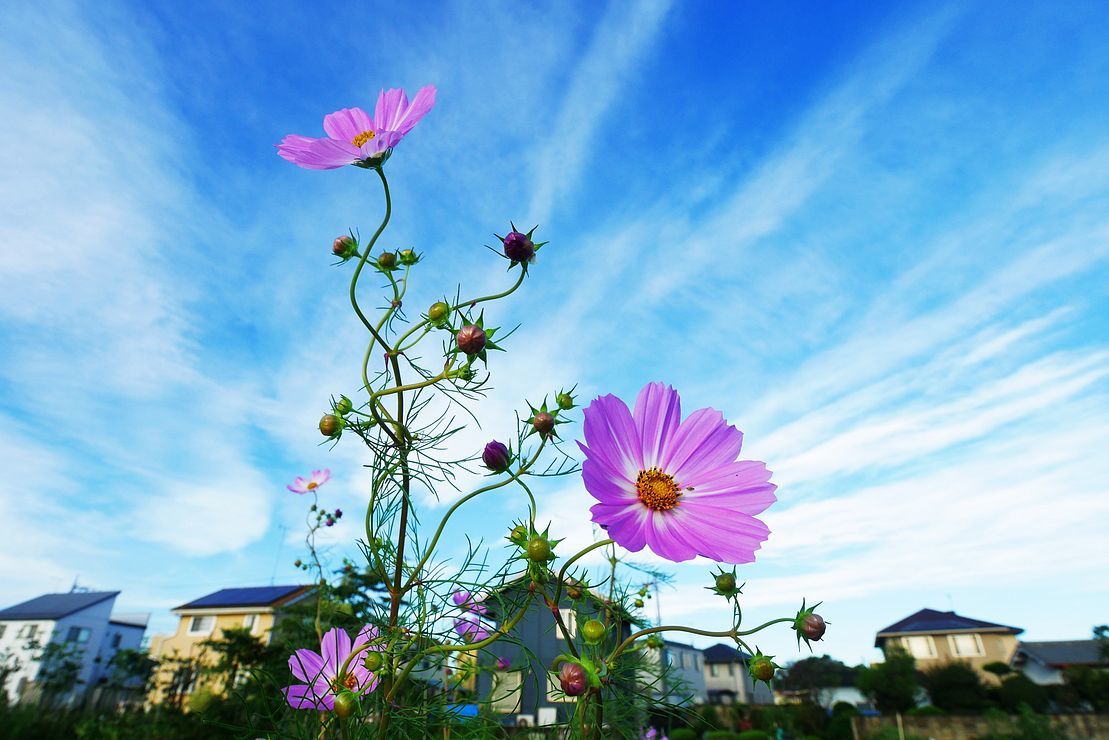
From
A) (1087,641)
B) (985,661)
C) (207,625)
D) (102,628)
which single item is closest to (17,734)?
(207,625)

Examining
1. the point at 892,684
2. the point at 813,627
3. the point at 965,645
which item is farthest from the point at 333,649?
the point at 965,645

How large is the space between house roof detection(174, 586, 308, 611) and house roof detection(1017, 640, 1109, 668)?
30.0 m

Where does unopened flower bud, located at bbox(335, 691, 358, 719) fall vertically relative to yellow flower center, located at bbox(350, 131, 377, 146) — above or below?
below

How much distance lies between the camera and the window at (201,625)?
22.8m

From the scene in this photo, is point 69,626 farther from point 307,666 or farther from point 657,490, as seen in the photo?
point 657,490

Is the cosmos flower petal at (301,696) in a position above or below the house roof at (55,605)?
below

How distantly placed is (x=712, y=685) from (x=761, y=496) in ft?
139

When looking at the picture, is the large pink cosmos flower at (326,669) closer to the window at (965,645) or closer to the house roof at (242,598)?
the house roof at (242,598)

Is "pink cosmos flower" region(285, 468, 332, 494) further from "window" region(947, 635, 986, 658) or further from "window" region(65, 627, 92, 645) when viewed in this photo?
"window" region(947, 635, 986, 658)

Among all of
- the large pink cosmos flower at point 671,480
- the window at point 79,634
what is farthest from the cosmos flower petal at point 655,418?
the window at point 79,634

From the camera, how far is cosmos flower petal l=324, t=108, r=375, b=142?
0.79 m

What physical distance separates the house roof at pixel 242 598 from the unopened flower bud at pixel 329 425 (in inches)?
939

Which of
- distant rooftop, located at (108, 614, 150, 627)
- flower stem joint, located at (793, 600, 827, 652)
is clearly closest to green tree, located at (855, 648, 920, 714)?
flower stem joint, located at (793, 600, 827, 652)

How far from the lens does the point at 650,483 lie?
2.19ft
